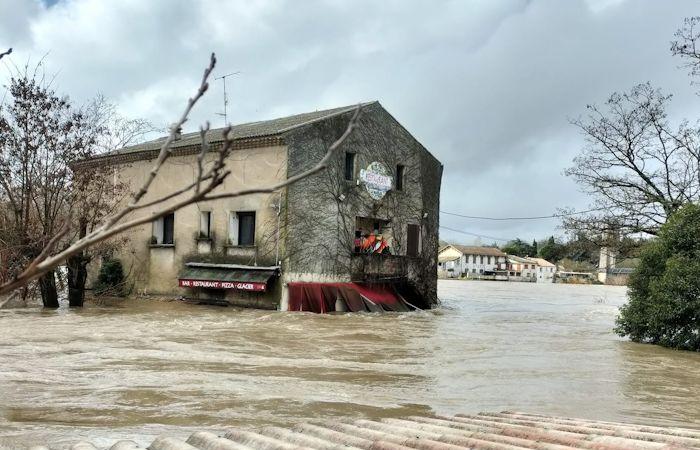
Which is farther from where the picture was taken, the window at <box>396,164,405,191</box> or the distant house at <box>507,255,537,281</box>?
the distant house at <box>507,255,537,281</box>

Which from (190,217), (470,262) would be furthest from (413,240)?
(470,262)

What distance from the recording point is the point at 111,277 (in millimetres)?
28500

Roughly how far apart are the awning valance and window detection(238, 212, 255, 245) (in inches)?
Answer: 45.7

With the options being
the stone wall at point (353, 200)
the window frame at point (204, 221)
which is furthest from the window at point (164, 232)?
the stone wall at point (353, 200)

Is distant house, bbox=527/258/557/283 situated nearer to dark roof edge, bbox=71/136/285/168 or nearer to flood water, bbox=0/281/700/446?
dark roof edge, bbox=71/136/285/168

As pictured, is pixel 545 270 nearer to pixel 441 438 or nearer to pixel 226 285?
pixel 226 285

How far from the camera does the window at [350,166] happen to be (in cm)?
2628

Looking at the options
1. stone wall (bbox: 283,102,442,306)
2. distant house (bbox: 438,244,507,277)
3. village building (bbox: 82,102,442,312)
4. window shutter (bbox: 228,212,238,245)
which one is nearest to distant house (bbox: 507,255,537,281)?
distant house (bbox: 438,244,507,277)

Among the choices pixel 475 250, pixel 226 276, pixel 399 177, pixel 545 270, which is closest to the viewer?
pixel 226 276

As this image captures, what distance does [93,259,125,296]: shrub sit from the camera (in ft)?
92.9

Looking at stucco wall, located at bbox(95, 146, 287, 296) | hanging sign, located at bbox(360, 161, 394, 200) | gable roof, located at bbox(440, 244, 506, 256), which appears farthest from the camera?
gable roof, located at bbox(440, 244, 506, 256)

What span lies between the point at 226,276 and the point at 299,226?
131 inches

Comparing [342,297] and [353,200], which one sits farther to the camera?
[353,200]

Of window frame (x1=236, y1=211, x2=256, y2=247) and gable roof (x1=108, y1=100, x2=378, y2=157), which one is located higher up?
gable roof (x1=108, y1=100, x2=378, y2=157)
